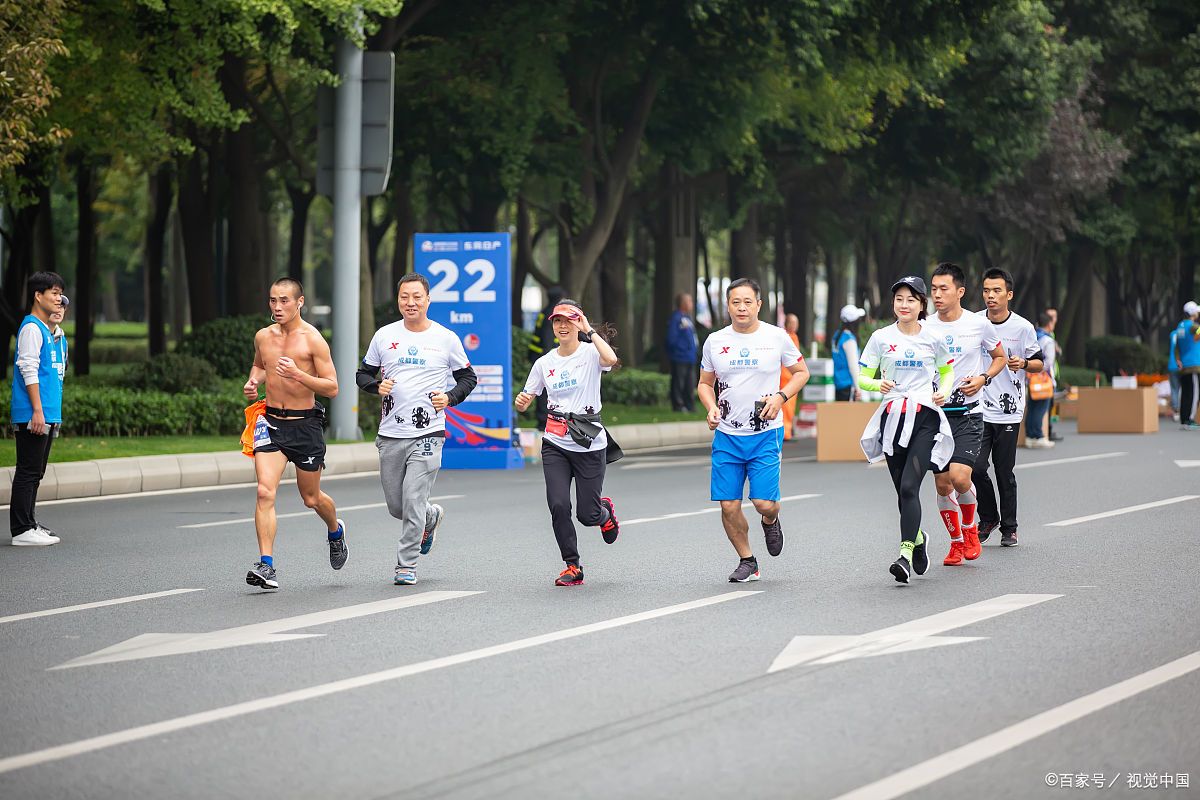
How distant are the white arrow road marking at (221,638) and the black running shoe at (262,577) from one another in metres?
0.76

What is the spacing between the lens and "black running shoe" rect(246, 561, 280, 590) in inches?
393

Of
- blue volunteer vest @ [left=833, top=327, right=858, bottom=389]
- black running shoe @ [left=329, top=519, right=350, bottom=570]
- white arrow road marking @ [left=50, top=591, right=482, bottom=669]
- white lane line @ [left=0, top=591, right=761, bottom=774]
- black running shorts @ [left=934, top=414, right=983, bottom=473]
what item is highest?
blue volunteer vest @ [left=833, top=327, right=858, bottom=389]

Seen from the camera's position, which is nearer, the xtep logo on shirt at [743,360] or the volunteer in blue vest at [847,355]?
the xtep logo on shirt at [743,360]

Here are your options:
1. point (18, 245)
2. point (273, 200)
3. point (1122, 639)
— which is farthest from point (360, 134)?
point (273, 200)

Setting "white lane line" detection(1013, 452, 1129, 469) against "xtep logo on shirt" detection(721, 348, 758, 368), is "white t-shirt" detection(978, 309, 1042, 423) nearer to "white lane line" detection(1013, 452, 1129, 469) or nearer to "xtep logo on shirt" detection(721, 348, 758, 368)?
"xtep logo on shirt" detection(721, 348, 758, 368)

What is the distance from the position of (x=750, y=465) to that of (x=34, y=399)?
5236mm

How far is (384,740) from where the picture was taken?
6.21 metres

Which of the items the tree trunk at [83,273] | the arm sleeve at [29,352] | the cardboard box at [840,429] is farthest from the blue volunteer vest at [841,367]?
the tree trunk at [83,273]

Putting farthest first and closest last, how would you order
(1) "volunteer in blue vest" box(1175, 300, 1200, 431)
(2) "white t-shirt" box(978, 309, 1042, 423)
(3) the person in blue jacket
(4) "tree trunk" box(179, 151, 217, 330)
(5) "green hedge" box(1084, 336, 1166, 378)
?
(5) "green hedge" box(1084, 336, 1166, 378), (4) "tree trunk" box(179, 151, 217, 330), (3) the person in blue jacket, (1) "volunteer in blue vest" box(1175, 300, 1200, 431), (2) "white t-shirt" box(978, 309, 1042, 423)

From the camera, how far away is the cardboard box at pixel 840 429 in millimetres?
21641

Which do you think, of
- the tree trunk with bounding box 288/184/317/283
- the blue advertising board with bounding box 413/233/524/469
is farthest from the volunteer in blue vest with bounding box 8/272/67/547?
the tree trunk with bounding box 288/184/317/283

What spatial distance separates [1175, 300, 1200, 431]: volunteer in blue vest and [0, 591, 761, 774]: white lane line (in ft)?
68.3

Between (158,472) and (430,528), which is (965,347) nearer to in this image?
(430,528)

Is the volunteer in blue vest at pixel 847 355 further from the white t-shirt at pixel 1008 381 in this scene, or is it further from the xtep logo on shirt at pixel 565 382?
the xtep logo on shirt at pixel 565 382
